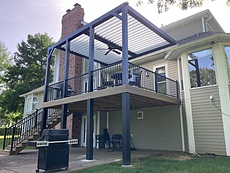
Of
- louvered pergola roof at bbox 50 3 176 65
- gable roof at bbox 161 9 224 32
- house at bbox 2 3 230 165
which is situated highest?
gable roof at bbox 161 9 224 32

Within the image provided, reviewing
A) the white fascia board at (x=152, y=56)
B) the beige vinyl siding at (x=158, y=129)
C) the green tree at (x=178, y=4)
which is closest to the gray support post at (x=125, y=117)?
the green tree at (x=178, y=4)

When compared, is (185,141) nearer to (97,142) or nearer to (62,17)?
(97,142)

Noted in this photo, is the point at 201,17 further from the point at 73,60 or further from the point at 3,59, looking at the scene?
the point at 3,59

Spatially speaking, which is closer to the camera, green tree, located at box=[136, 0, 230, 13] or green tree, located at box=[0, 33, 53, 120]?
green tree, located at box=[136, 0, 230, 13]

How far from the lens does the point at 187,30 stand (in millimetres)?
11312

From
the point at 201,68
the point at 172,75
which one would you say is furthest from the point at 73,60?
the point at 201,68

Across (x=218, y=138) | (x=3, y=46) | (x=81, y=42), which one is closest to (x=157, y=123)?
(x=218, y=138)

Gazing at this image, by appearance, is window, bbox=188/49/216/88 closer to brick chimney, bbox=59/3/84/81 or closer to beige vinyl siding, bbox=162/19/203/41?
beige vinyl siding, bbox=162/19/203/41

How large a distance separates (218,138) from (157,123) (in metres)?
3.16

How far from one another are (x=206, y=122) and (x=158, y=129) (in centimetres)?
267

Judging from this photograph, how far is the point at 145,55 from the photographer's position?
10.4m

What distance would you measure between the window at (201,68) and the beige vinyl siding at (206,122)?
0.96 feet

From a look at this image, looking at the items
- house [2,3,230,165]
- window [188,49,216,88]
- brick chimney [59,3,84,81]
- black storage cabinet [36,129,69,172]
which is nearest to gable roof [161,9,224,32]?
house [2,3,230,165]

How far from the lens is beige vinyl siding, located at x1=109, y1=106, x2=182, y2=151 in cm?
897
